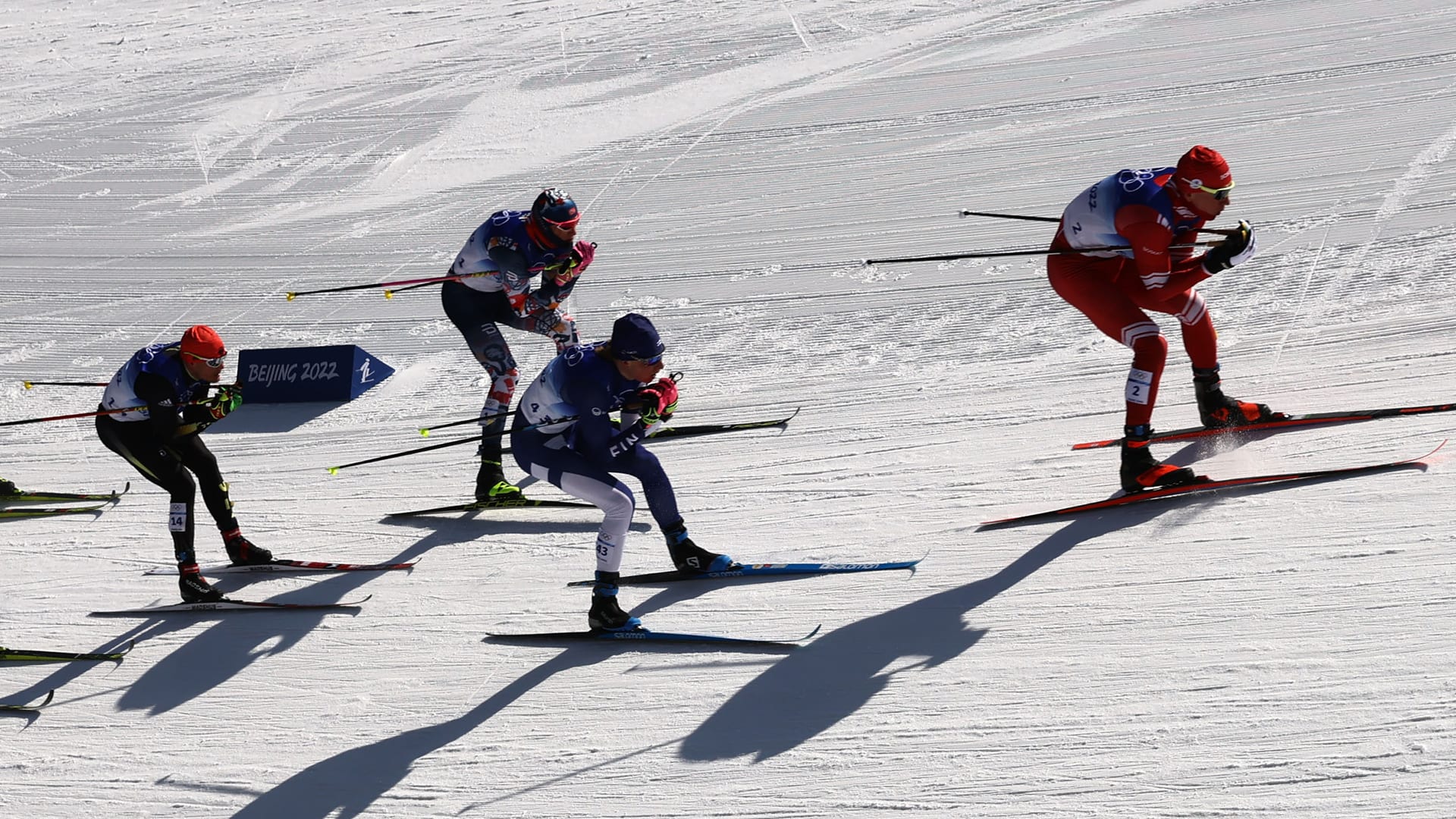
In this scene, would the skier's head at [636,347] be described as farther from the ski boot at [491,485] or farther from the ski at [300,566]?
the ski boot at [491,485]

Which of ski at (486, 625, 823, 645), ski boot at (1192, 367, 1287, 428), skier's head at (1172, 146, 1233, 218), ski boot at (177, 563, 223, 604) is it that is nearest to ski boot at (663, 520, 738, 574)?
ski at (486, 625, 823, 645)

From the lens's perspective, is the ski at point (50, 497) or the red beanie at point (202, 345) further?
the ski at point (50, 497)

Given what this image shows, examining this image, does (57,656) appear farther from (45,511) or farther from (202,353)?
(45,511)

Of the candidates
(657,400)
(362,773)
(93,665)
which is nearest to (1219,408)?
(657,400)

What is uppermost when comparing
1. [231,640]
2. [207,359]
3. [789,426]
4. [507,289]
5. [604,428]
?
[207,359]

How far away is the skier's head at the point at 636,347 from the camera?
516 cm

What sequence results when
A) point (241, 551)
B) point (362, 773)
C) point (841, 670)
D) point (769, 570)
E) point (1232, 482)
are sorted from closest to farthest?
point (362, 773) < point (841, 670) < point (1232, 482) < point (769, 570) < point (241, 551)

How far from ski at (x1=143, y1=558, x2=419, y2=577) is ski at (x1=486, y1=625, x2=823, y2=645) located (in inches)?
52.8

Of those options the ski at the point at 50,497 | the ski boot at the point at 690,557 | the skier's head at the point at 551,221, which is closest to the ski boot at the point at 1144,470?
the ski boot at the point at 690,557

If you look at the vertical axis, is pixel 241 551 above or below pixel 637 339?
below

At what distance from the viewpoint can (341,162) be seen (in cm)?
1477

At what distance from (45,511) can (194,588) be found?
2369 millimetres

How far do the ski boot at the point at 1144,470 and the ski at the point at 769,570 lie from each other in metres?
1.01

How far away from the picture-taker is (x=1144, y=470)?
594 cm
